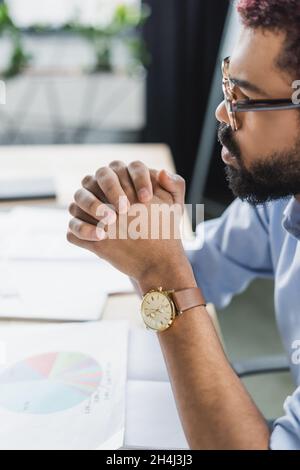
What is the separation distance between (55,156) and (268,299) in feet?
3.74

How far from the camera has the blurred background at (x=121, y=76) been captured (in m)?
2.73

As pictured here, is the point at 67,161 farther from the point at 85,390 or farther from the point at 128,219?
the point at 85,390

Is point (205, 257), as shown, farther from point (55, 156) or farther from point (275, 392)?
point (275, 392)

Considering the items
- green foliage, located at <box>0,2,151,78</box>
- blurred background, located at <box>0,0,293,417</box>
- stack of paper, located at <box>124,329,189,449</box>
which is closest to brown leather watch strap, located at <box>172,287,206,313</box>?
stack of paper, located at <box>124,329,189,449</box>

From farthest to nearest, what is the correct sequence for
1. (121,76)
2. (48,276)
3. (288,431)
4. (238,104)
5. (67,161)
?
1. (121,76)
2. (67,161)
3. (48,276)
4. (238,104)
5. (288,431)

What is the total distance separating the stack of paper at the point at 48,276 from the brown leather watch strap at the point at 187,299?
0.23 meters

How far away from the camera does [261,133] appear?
77cm

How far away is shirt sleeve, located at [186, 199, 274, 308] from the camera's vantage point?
3.35ft

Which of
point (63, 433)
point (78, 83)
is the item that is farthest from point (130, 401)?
point (78, 83)

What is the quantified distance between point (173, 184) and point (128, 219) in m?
0.10

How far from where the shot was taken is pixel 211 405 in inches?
24.5

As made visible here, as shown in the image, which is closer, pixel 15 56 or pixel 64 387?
pixel 64 387

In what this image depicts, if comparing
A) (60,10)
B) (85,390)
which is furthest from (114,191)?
(60,10)

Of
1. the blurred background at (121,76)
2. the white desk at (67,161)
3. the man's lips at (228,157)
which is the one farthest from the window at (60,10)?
the man's lips at (228,157)
